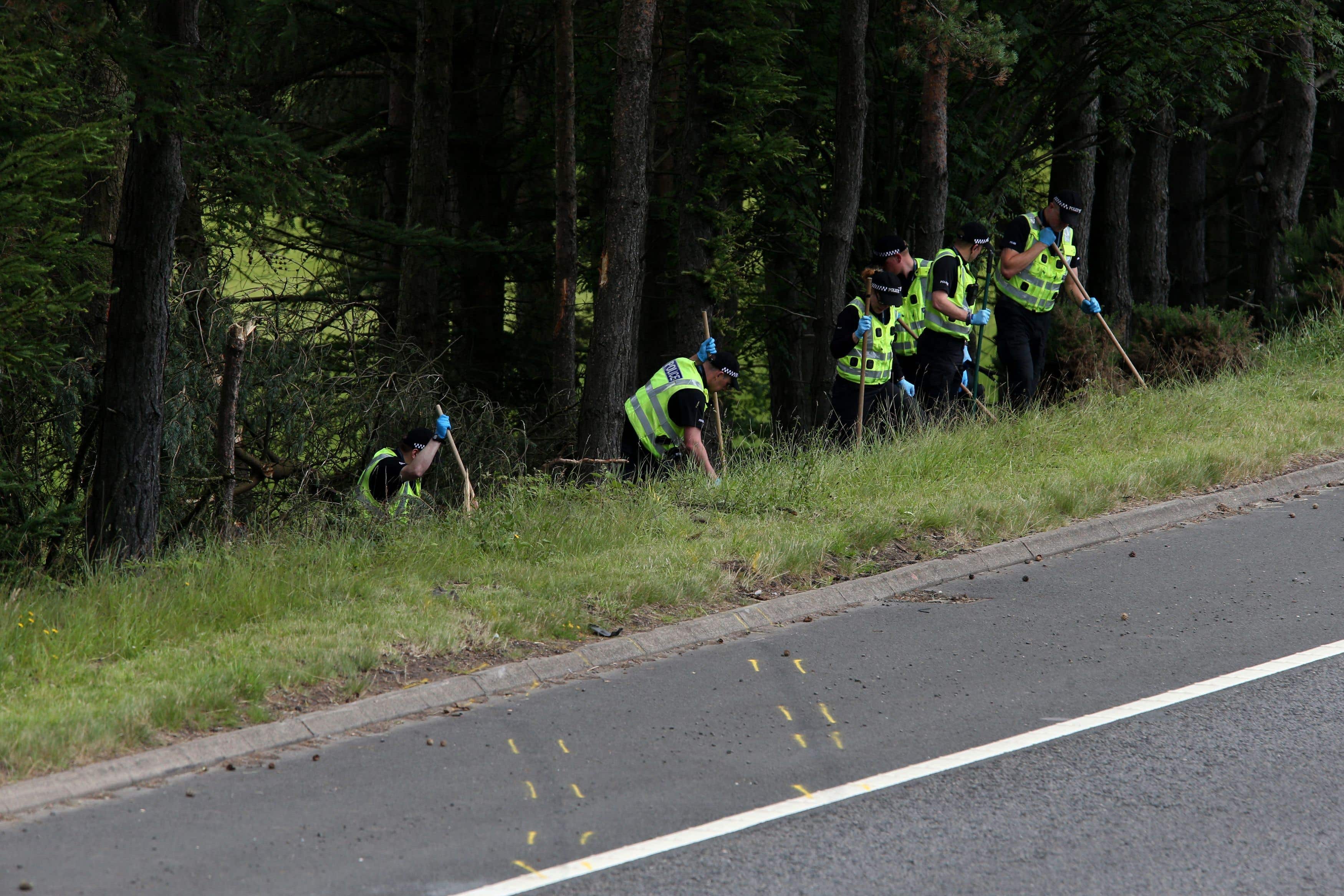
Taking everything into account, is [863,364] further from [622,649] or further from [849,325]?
[622,649]

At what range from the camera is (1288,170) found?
18.4 m

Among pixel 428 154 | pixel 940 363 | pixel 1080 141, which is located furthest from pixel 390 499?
pixel 1080 141

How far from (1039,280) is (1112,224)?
6.61m

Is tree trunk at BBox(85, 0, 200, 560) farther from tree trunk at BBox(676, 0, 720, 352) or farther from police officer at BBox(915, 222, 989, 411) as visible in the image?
tree trunk at BBox(676, 0, 720, 352)

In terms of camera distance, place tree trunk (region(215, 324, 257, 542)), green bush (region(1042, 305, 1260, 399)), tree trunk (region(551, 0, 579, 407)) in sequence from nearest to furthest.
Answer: tree trunk (region(215, 324, 257, 542)) → green bush (region(1042, 305, 1260, 399)) → tree trunk (region(551, 0, 579, 407))

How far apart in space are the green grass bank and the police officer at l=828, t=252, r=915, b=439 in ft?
4.11

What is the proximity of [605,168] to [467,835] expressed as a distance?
14.8m

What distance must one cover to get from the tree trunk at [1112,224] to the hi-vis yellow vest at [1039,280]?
17.2 feet

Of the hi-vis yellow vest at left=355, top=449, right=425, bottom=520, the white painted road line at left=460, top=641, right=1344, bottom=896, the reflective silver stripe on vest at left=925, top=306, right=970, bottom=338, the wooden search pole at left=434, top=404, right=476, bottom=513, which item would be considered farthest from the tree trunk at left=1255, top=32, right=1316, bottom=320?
the white painted road line at left=460, top=641, right=1344, bottom=896

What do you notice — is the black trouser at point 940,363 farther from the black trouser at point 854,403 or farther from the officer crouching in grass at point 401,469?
the officer crouching in grass at point 401,469

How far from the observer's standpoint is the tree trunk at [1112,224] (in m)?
16.6

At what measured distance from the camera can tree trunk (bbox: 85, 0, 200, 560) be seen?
902 cm

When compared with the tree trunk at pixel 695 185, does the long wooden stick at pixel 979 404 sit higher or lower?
lower

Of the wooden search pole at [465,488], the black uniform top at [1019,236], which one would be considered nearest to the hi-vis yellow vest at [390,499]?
the wooden search pole at [465,488]
